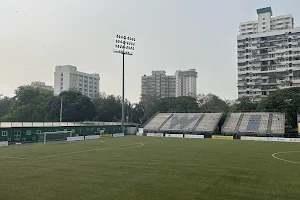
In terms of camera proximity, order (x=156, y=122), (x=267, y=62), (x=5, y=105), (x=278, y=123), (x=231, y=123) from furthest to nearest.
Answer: (x=5, y=105) < (x=267, y=62) < (x=156, y=122) < (x=231, y=123) < (x=278, y=123)

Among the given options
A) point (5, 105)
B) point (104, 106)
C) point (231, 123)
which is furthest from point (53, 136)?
point (5, 105)

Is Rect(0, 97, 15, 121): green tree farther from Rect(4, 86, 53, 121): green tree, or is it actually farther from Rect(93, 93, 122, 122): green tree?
Rect(93, 93, 122, 122): green tree

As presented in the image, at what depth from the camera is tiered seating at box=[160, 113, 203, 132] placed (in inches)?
2285

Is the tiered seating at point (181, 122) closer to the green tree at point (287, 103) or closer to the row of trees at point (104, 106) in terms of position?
the row of trees at point (104, 106)

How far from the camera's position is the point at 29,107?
225ft

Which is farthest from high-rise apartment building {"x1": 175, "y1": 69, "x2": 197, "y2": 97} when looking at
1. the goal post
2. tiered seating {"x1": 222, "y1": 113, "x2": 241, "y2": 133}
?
the goal post

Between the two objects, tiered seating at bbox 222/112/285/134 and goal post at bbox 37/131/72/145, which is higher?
tiered seating at bbox 222/112/285/134

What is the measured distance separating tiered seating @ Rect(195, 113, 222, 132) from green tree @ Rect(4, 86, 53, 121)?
132 feet

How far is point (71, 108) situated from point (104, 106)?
518 inches

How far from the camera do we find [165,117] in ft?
214

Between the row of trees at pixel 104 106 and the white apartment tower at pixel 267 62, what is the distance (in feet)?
45.4

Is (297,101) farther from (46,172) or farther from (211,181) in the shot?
(46,172)

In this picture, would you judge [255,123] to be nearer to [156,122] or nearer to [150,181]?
[156,122]

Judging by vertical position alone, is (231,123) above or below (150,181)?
above
